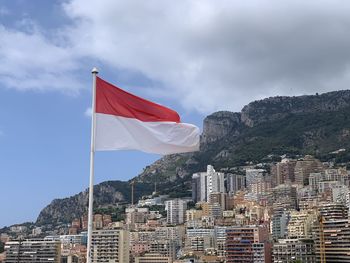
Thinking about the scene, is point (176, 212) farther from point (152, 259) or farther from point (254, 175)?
point (152, 259)

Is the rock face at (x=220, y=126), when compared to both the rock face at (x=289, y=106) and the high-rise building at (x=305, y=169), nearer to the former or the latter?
the rock face at (x=289, y=106)

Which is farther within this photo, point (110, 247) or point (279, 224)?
point (279, 224)

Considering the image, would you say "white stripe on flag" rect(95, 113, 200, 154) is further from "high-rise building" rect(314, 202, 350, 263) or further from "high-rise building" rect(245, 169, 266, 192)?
"high-rise building" rect(245, 169, 266, 192)

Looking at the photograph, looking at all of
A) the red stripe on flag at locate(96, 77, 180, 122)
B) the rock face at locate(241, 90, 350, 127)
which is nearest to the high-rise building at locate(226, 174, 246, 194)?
the rock face at locate(241, 90, 350, 127)

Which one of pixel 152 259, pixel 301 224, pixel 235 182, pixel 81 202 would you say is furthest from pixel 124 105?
pixel 81 202

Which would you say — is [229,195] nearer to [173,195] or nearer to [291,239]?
[173,195]
